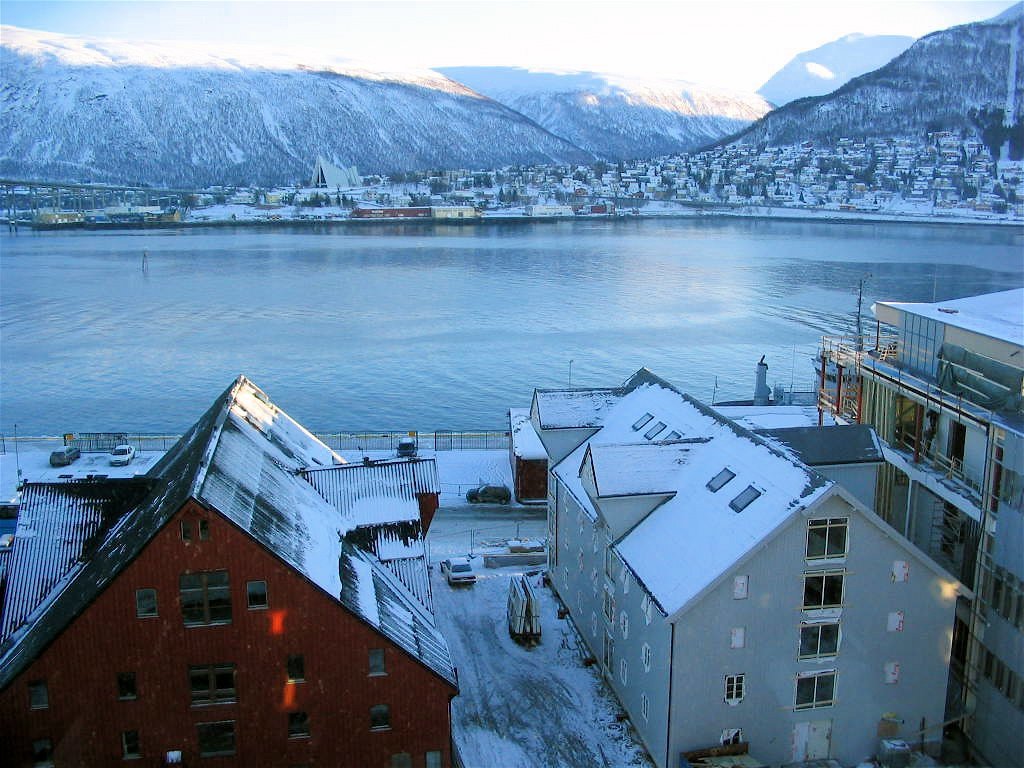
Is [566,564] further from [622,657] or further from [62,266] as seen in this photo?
[62,266]

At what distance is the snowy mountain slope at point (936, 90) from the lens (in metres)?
152

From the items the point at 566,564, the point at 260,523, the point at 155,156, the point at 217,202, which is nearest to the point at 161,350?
the point at 566,564

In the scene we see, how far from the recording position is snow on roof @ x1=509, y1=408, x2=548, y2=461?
1830cm

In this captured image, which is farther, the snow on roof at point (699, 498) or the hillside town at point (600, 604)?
the snow on roof at point (699, 498)

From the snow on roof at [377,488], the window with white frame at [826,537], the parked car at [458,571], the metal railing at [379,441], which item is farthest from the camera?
the metal railing at [379,441]

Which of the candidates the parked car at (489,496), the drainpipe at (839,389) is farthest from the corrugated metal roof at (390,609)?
the parked car at (489,496)

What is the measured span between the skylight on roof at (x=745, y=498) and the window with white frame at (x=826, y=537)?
639 mm

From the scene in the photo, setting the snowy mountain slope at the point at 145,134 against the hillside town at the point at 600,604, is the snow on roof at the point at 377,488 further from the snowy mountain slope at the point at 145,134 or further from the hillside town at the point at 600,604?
the snowy mountain slope at the point at 145,134

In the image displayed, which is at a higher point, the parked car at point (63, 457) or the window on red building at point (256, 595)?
the window on red building at point (256, 595)

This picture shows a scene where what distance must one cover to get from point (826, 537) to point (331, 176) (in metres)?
176

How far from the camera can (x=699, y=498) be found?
9.53 m

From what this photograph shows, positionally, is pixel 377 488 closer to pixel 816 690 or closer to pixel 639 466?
pixel 639 466

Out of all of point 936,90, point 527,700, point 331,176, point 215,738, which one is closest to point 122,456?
point 527,700

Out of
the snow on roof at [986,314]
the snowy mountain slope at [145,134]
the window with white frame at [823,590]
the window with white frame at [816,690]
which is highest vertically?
the snowy mountain slope at [145,134]
